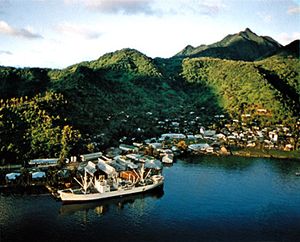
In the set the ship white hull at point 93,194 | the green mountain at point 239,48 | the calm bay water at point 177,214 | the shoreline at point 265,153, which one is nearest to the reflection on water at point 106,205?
the calm bay water at point 177,214

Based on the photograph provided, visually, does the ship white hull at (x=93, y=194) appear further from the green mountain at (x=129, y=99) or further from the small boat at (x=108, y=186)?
the green mountain at (x=129, y=99)

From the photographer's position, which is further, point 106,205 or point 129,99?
point 129,99

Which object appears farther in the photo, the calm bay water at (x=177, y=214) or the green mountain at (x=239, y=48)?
the green mountain at (x=239, y=48)

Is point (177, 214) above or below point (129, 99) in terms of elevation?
below

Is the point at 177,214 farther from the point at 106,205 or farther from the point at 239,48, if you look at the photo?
the point at 239,48

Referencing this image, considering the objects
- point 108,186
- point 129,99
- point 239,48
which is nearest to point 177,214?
point 108,186

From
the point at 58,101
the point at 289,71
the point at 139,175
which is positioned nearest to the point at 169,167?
the point at 139,175

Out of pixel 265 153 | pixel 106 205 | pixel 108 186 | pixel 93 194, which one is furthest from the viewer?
pixel 265 153
